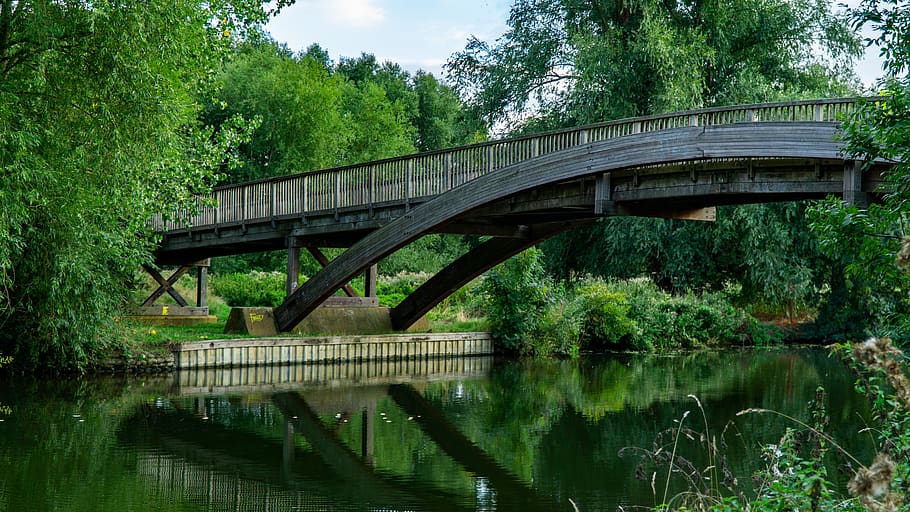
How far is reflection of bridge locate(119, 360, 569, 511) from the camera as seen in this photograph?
26.8ft

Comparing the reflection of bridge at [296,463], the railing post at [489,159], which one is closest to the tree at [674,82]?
the railing post at [489,159]

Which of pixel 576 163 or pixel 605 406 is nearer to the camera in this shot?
pixel 605 406

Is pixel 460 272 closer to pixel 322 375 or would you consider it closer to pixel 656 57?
pixel 322 375

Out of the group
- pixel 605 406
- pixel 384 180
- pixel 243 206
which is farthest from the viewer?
pixel 243 206

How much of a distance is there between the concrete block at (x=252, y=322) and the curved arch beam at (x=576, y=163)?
0.21 m

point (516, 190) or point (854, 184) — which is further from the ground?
point (516, 190)

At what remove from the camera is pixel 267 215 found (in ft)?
66.7

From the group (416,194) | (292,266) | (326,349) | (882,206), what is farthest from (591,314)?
(882,206)

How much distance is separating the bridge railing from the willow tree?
9.59ft

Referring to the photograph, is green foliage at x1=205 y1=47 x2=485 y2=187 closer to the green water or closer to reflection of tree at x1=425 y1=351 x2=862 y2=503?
reflection of tree at x1=425 y1=351 x2=862 y2=503

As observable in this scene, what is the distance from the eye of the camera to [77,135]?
11930 millimetres

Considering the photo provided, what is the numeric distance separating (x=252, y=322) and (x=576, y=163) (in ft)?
26.7

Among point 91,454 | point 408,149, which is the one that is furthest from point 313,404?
point 408,149

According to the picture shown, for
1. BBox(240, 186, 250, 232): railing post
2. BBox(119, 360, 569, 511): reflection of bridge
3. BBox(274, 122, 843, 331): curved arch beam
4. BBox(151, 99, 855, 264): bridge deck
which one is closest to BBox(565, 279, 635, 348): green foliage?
BBox(151, 99, 855, 264): bridge deck
